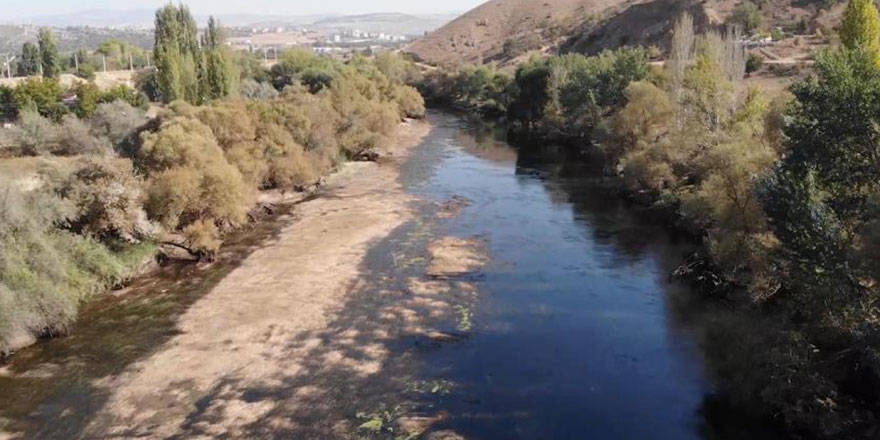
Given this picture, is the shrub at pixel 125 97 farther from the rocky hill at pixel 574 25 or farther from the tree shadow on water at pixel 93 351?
the rocky hill at pixel 574 25

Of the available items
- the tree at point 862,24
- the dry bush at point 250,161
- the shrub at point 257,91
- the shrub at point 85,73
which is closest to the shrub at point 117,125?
the dry bush at point 250,161

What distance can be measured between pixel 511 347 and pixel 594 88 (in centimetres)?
4544

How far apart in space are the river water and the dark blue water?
2.3 inches

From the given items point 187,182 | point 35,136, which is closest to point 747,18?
point 187,182

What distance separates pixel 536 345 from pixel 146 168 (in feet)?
77.9

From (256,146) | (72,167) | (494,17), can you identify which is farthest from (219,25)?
(494,17)

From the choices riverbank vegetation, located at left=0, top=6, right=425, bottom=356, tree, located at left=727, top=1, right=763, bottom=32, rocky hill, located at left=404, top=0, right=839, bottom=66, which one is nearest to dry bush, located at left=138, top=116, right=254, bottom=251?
riverbank vegetation, located at left=0, top=6, right=425, bottom=356

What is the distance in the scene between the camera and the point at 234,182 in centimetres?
3766

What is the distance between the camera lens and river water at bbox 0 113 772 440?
2014 centimetres

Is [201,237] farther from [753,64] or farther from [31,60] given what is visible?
[31,60]

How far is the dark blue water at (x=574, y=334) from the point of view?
20188 millimetres

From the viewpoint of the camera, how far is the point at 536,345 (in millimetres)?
24719

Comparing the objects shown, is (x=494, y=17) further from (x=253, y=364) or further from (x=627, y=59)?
(x=253, y=364)

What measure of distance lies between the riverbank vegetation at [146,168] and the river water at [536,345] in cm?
167
